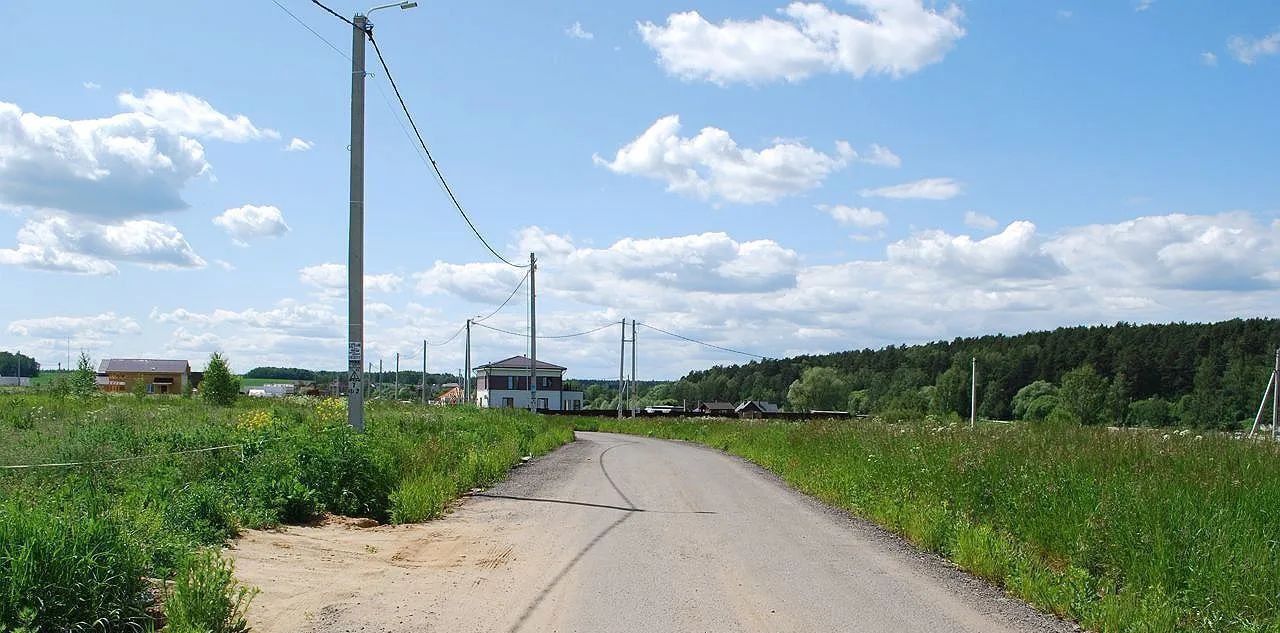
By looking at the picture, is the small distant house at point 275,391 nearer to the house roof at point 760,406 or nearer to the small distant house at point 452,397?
the small distant house at point 452,397

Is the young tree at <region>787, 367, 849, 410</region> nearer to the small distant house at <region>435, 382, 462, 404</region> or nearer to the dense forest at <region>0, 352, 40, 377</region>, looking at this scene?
the small distant house at <region>435, 382, 462, 404</region>

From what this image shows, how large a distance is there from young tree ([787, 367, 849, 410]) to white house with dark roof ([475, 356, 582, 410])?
3024 centimetres

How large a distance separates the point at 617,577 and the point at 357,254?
8.46 metres

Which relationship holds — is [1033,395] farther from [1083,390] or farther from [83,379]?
[83,379]

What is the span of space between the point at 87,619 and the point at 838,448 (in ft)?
48.6

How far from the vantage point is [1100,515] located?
8789 millimetres

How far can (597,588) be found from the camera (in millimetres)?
8086

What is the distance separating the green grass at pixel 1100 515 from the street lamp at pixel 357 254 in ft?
26.0

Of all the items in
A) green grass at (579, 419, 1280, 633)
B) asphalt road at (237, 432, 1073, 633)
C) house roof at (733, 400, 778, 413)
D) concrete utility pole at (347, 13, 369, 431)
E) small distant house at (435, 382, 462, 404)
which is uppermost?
concrete utility pole at (347, 13, 369, 431)

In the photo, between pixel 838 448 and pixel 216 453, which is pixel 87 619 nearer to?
pixel 216 453

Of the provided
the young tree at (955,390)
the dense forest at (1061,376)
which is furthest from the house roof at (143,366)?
the young tree at (955,390)

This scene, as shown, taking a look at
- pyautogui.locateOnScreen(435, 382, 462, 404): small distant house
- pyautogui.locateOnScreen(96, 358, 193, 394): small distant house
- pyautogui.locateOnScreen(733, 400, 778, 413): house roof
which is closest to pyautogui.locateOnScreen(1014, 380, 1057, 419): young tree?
pyautogui.locateOnScreen(733, 400, 778, 413): house roof

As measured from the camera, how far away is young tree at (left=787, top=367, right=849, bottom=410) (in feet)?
396

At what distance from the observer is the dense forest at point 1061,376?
6153 centimetres
